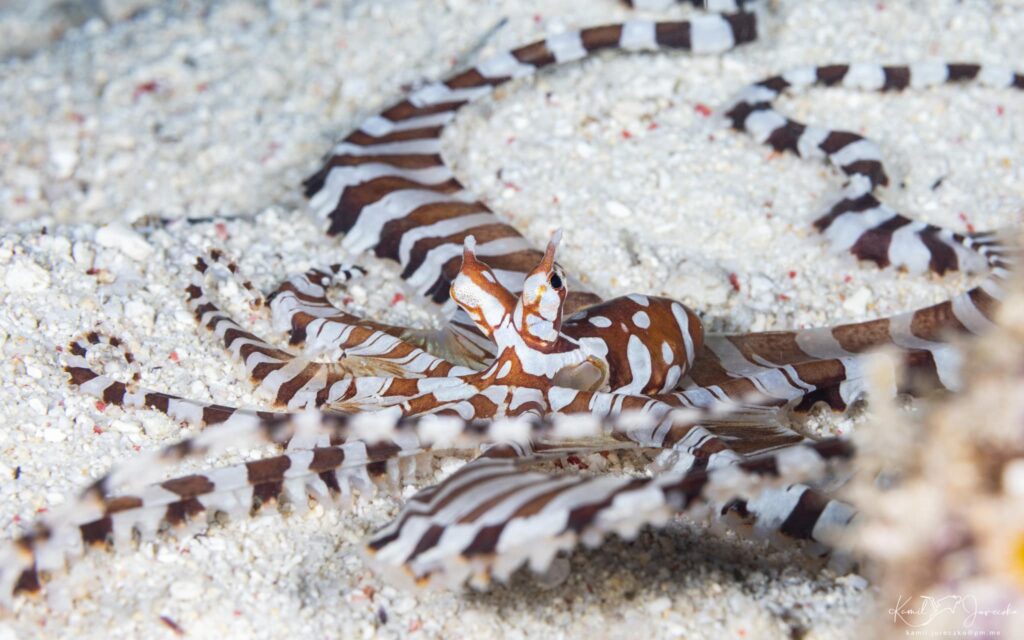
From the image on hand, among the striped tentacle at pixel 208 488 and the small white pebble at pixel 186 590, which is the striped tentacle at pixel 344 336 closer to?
the striped tentacle at pixel 208 488

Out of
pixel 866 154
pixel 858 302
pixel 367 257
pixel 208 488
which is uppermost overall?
pixel 208 488

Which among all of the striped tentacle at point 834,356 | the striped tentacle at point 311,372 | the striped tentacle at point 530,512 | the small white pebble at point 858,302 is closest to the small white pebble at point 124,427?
the striped tentacle at point 311,372

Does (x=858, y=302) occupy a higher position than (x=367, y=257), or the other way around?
(x=367, y=257)

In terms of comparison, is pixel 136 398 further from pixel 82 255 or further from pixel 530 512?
pixel 530 512

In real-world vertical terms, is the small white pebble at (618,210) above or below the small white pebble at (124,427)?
below

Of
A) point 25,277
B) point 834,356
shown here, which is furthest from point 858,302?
point 25,277

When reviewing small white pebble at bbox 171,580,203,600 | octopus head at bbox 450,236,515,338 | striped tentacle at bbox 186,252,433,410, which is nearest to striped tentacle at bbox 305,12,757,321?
striped tentacle at bbox 186,252,433,410

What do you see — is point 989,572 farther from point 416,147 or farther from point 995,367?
point 416,147

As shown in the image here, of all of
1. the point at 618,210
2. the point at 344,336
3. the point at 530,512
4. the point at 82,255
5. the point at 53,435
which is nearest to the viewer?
the point at 530,512
